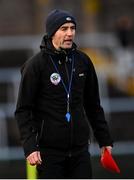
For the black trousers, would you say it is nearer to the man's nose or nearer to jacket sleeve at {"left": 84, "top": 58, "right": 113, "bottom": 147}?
jacket sleeve at {"left": 84, "top": 58, "right": 113, "bottom": 147}

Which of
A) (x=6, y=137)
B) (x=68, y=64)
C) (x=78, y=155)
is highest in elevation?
(x=68, y=64)

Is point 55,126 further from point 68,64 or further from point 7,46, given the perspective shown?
point 7,46

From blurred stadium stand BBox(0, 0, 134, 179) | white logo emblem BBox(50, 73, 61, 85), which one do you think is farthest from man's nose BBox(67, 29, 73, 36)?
blurred stadium stand BBox(0, 0, 134, 179)

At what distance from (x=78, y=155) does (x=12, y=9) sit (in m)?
20.1

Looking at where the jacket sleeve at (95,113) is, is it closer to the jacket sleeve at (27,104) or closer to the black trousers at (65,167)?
the black trousers at (65,167)

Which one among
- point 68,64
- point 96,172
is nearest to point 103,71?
point 96,172

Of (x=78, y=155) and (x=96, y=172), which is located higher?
(x=78, y=155)

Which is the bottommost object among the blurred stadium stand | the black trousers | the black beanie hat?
the blurred stadium stand

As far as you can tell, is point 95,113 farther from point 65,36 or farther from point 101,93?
point 101,93

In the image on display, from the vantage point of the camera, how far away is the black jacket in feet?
23.2

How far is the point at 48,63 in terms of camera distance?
7.14m

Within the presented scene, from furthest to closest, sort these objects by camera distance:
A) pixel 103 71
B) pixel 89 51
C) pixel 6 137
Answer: pixel 89 51
pixel 103 71
pixel 6 137

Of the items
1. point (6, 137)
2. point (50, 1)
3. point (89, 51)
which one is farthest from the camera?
point (50, 1)

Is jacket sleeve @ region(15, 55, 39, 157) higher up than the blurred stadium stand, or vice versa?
jacket sleeve @ region(15, 55, 39, 157)
